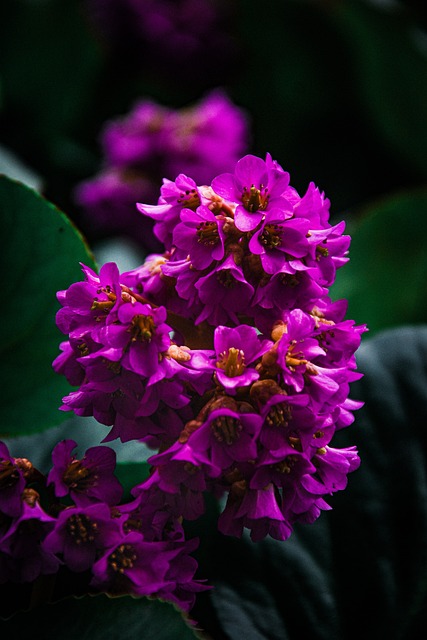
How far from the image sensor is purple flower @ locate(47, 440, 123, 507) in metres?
0.44

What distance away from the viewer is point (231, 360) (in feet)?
1.39

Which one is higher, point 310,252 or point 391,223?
point 310,252

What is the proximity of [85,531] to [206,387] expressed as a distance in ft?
0.34

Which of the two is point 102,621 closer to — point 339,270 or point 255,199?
point 255,199

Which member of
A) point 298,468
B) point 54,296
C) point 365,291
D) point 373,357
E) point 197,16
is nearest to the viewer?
point 298,468

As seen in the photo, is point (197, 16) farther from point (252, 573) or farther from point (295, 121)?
point (252, 573)

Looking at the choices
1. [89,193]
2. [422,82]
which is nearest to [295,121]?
[422,82]

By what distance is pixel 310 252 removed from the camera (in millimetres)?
441

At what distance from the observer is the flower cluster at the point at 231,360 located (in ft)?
1.36

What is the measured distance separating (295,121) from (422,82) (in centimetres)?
25

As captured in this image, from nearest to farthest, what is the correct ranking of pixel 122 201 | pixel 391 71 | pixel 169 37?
pixel 122 201, pixel 169 37, pixel 391 71

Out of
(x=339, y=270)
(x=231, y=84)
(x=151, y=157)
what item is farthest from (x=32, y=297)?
(x=231, y=84)

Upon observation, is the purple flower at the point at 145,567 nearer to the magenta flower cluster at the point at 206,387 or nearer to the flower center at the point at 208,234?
the magenta flower cluster at the point at 206,387

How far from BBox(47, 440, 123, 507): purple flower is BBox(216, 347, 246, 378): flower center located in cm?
9
